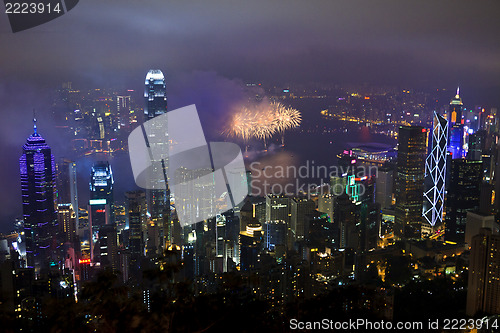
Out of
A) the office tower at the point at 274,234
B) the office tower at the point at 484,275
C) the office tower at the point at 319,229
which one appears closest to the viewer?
the office tower at the point at 484,275

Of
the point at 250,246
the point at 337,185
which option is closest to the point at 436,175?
the point at 337,185

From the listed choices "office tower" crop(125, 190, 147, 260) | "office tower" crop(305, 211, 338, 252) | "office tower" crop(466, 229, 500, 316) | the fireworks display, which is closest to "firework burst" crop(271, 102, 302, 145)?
the fireworks display

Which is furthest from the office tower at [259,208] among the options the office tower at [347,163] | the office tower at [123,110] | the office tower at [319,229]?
the office tower at [123,110]

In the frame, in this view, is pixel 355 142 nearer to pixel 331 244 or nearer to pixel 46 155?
pixel 331 244

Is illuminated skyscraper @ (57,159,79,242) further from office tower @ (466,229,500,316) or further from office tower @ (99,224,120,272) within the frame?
office tower @ (466,229,500,316)

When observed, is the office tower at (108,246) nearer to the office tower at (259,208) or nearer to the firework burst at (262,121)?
the office tower at (259,208)

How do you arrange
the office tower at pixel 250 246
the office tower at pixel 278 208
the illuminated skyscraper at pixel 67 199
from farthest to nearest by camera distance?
the illuminated skyscraper at pixel 67 199
the office tower at pixel 278 208
the office tower at pixel 250 246

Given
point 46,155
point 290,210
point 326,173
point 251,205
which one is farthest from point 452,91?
point 46,155
